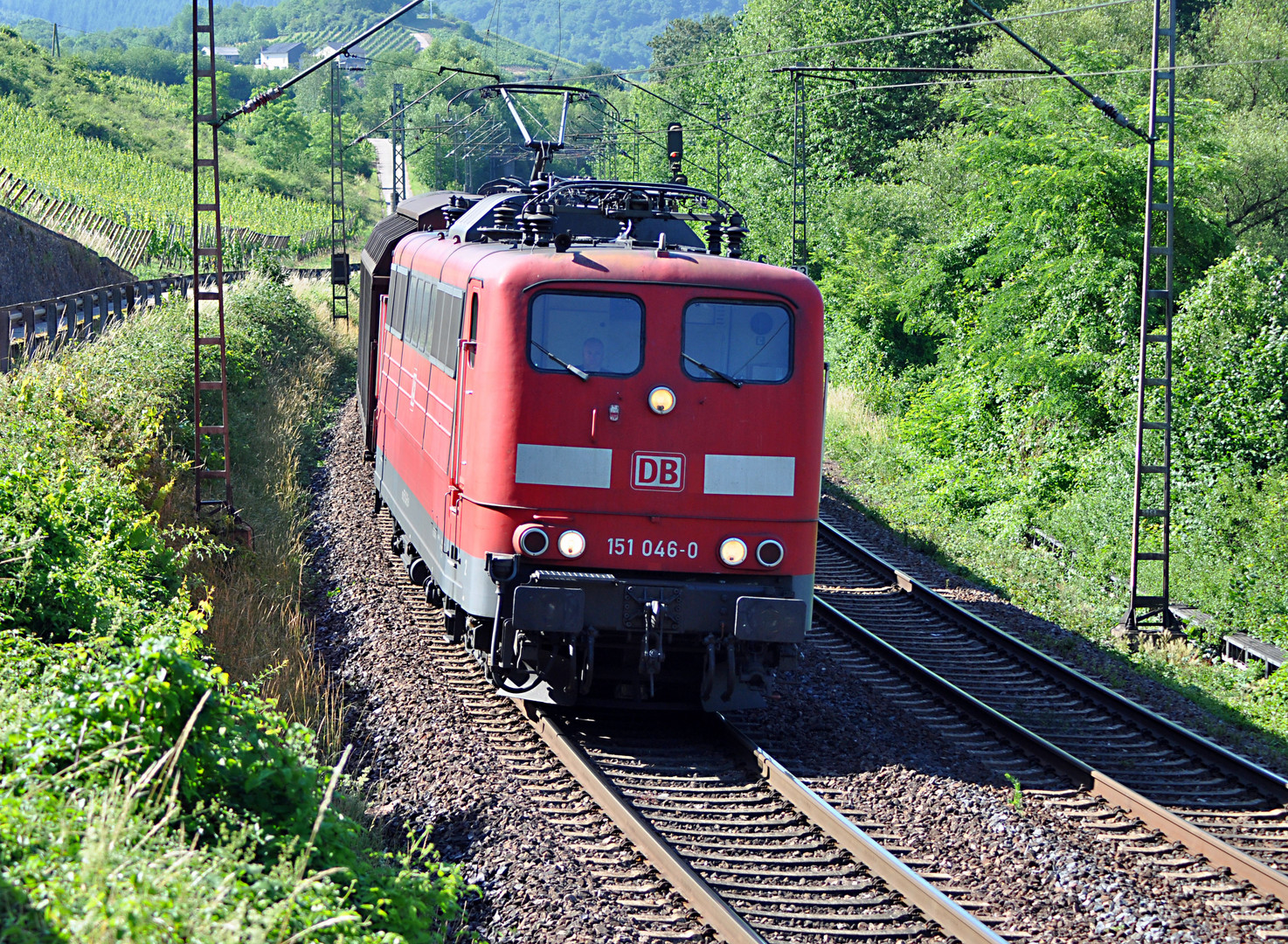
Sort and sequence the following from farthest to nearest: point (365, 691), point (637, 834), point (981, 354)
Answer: point (981, 354)
point (365, 691)
point (637, 834)

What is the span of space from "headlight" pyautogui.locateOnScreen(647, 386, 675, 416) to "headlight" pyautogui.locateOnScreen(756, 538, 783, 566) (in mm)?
1124

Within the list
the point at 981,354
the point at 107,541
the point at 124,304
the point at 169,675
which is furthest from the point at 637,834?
the point at 124,304

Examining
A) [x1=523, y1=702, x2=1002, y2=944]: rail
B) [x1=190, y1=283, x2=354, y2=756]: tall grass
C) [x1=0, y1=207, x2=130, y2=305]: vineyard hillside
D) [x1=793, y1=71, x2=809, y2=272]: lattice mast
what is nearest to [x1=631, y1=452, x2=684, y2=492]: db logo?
[x1=523, y1=702, x2=1002, y2=944]: rail

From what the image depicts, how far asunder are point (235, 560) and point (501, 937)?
23.4ft

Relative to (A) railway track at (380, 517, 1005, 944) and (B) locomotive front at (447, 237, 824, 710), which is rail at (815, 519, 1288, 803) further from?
(B) locomotive front at (447, 237, 824, 710)

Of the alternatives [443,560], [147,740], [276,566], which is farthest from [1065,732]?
[276,566]

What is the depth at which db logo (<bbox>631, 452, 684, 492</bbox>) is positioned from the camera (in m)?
8.27

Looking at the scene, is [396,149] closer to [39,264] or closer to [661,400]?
[39,264]

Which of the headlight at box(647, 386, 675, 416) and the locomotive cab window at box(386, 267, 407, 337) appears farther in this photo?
the locomotive cab window at box(386, 267, 407, 337)

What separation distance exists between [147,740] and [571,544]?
3.87 metres

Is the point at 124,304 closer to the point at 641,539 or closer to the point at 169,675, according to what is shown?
the point at 641,539

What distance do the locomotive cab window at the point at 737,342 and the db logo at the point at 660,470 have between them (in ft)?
1.96

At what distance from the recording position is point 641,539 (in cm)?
828

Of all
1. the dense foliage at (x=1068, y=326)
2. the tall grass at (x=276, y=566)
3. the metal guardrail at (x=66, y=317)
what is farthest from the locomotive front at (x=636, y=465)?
the metal guardrail at (x=66, y=317)
